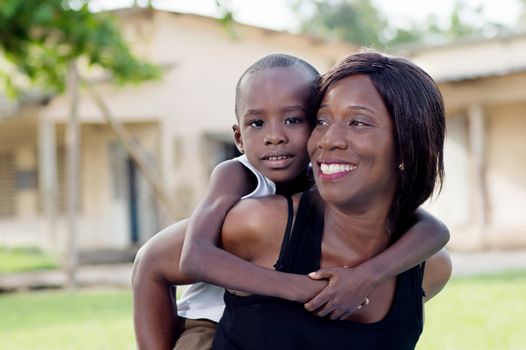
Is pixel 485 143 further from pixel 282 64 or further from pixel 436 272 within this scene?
pixel 436 272

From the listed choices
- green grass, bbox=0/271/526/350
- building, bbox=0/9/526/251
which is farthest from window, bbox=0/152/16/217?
green grass, bbox=0/271/526/350

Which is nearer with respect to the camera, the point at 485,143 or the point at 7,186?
the point at 485,143

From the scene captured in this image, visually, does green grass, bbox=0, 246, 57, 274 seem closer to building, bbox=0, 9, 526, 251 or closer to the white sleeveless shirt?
building, bbox=0, 9, 526, 251

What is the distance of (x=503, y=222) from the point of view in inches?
747

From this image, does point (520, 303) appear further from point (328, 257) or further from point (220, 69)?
point (220, 69)

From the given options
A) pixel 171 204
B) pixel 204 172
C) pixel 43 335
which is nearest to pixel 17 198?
pixel 204 172

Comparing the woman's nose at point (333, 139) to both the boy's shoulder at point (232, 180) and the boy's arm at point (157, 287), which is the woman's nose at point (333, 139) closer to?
the boy's shoulder at point (232, 180)

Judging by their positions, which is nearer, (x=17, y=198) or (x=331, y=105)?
(x=331, y=105)

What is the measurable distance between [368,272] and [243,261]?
339mm

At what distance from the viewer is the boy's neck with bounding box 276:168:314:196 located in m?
3.39

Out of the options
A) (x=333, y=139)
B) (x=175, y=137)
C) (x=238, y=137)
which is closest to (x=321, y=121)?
(x=333, y=139)

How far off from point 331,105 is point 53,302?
1013cm

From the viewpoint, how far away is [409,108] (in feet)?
8.80

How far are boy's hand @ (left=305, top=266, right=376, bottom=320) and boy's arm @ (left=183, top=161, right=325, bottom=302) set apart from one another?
0.09ft
